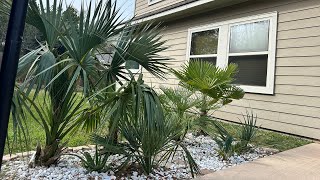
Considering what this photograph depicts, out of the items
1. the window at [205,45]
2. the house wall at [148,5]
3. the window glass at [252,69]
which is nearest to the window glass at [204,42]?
the window at [205,45]

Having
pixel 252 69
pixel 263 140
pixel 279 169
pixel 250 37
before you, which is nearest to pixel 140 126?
pixel 279 169

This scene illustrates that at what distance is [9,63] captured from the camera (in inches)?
50.4

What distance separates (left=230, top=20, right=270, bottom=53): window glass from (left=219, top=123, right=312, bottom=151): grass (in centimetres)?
168

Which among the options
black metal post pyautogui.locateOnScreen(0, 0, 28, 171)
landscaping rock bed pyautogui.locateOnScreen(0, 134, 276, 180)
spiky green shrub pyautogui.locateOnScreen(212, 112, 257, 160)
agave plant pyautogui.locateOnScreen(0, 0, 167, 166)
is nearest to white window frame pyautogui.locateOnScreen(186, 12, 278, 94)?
spiky green shrub pyautogui.locateOnScreen(212, 112, 257, 160)

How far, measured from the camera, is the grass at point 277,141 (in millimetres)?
4239

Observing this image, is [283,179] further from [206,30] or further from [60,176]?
[206,30]

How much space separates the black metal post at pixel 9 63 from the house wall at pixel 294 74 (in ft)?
15.3

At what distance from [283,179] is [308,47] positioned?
295 centimetres

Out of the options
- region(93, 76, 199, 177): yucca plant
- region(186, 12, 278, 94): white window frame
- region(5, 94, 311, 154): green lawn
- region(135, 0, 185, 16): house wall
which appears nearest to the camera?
Answer: region(93, 76, 199, 177): yucca plant

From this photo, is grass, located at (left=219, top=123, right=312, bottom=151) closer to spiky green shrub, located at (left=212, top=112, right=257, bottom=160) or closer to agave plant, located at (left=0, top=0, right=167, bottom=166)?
spiky green shrub, located at (left=212, top=112, right=257, bottom=160)

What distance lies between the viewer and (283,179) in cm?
268

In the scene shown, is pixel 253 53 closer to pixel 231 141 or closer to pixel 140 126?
pixel 231 141

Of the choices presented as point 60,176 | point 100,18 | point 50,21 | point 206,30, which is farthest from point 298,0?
point 60,176

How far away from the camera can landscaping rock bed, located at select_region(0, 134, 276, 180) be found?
2652 millimetres
